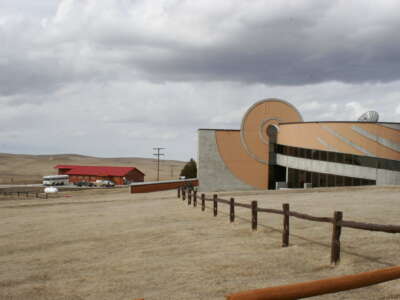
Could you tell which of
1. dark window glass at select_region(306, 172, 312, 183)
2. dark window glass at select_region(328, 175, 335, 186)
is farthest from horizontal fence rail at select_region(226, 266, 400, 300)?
dark window glass at select_region(306, 172, 312, 183)

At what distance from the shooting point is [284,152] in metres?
47.4

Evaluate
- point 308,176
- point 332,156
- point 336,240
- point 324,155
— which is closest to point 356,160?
point 332,156

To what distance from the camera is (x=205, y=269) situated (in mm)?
9789

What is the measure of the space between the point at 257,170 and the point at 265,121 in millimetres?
5963

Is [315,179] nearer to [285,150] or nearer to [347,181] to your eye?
[347,181]

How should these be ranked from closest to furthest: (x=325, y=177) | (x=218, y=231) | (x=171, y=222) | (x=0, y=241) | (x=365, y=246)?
(x=365, y=246), (x=218, y=231), (x=0, y=241), (x=171, y=222), (x=325, y=177)

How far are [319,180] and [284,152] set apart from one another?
19.0 feet

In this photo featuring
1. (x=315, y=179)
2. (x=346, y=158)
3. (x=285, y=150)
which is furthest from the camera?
(x=285, y=150)

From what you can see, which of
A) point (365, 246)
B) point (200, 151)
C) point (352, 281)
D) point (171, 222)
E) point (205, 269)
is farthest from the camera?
point (200, 151)

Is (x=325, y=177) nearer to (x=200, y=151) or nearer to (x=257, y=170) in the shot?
(x=257, y=170)

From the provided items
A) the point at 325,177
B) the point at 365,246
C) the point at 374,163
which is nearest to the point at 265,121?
the point at 325,177

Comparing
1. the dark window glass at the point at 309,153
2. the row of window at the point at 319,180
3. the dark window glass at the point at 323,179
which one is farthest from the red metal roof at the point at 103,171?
the dark window glass at the point at 323,179

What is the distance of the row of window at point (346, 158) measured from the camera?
128 ft

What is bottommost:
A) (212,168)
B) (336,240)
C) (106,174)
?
(106,174)
